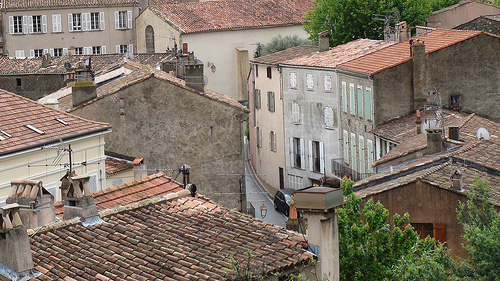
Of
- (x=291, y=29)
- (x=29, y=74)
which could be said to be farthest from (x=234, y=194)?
(x=291, y=29)

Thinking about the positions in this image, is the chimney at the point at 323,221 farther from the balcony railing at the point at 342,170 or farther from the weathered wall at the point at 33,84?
the weathered wall at the point at 33,84

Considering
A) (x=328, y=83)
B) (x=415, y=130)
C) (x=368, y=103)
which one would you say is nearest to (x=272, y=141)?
(x=328, y=83)

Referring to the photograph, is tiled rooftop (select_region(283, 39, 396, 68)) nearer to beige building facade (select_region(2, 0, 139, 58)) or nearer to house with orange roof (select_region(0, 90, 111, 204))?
house with orange roof (select_region(0, 90, 111, 204))

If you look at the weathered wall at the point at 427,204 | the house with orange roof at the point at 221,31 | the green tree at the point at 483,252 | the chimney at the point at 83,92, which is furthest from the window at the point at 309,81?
the green tree at the point at 483,252

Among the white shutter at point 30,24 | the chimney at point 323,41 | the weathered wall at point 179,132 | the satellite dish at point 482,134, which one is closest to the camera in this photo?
the satellite dish at point 482,134

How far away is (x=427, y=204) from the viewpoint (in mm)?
27219

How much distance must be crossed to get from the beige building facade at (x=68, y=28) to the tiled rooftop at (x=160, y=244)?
65601 mm

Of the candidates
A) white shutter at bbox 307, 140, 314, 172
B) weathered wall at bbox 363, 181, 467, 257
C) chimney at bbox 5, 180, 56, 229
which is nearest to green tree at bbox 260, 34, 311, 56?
white shutter at bbox 307, 140, 314, 172

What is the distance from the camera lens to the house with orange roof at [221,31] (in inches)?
3022

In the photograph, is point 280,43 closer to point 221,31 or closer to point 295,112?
point 221,31

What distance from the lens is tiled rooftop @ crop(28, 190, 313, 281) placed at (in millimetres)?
14555

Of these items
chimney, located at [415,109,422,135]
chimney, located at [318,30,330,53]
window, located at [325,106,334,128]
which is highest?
chimney, located at [318,30,330,53]

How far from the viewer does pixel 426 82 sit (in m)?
42.3

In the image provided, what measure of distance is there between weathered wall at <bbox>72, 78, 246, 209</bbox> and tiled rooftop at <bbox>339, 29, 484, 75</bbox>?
349 inches
